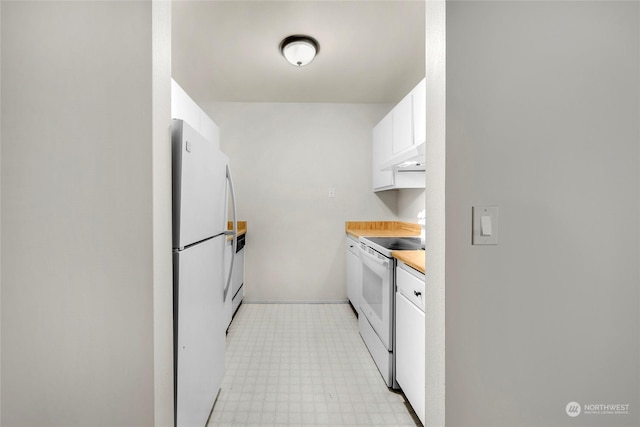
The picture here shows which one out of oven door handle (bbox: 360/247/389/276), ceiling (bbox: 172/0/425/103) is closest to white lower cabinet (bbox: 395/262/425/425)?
oven door handle (bbox: 360/247/389/276)

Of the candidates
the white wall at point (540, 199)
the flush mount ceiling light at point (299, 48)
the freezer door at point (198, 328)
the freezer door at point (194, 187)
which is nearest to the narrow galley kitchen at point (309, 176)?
the flush mount ceiling light at point (299, 48)

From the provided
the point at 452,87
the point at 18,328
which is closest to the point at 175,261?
the point at 18,328

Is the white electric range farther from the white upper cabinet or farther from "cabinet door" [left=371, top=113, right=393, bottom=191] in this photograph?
"cabinet door" [left=371, top=113, right=393, bottom=191]

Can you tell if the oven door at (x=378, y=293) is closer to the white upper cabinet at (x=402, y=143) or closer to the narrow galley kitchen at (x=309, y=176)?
the narrow galley kitchen at (x=309, y=176)

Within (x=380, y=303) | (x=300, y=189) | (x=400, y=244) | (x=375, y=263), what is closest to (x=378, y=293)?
(x=380, y=303)

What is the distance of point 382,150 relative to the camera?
3.10m

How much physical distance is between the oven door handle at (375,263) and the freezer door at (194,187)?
1034 millimetres

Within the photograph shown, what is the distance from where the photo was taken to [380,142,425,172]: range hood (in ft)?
6.04

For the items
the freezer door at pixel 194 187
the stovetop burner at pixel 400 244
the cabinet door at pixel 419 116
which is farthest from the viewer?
the cabinet door at pixel 419 116

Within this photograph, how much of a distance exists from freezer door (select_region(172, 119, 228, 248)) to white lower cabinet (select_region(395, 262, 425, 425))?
1.07 meters

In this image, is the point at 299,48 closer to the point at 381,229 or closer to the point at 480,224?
the point at 480,224

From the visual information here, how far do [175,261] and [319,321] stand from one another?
7.09 feet

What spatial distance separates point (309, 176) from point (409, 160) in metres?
1.66

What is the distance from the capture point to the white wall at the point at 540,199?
0.85 metres
